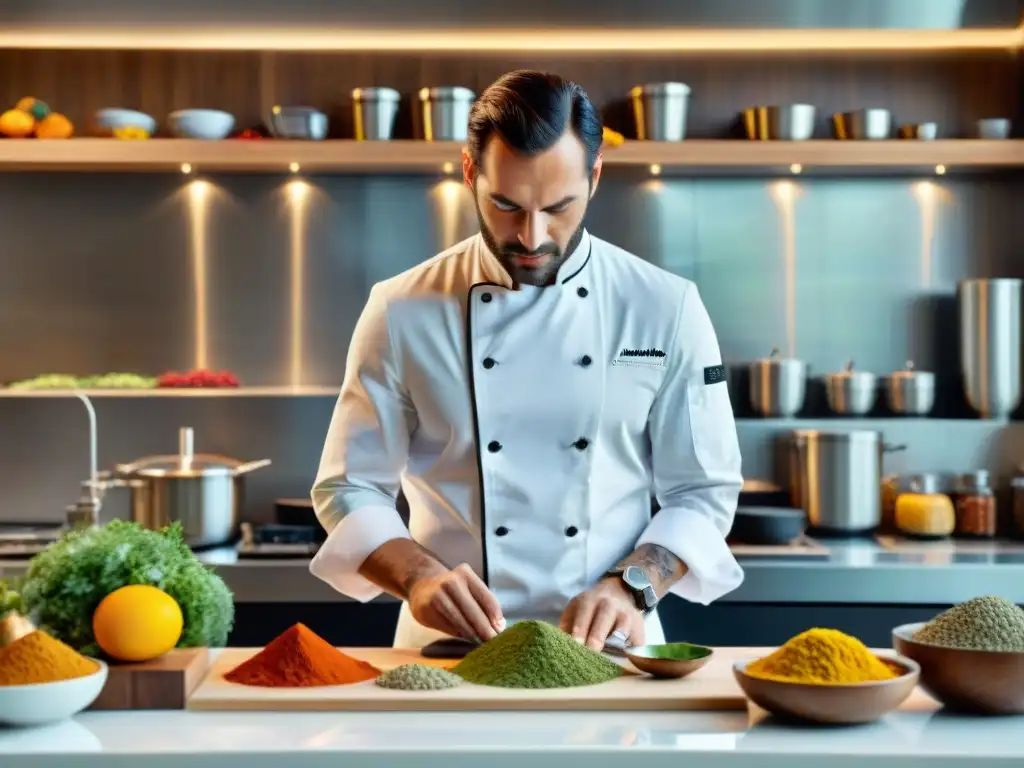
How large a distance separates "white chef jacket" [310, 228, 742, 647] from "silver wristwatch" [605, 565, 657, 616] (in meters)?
0.17

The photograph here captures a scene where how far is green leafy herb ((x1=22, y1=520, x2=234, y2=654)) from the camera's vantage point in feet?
5.71

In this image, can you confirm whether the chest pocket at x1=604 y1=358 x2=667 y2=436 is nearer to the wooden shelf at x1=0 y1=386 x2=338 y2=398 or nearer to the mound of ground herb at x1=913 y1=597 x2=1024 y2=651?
the mound of ground herb at x1=913 y1=597 x2=1024 y2=651

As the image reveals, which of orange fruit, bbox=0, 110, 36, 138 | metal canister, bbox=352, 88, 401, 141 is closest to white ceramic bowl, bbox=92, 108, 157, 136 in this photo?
orange fruit, bbox=0, 110, 36, 138

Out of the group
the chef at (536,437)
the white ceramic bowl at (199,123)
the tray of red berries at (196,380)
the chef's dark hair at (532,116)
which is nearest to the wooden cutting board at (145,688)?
the chef at (536,437)

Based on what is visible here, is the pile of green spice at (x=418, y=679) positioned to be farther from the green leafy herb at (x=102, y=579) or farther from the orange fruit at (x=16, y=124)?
the orange fruit at (x=16, y=124)

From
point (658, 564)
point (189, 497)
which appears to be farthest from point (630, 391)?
point (189, 497)

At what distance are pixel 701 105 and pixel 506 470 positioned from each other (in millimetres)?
2415

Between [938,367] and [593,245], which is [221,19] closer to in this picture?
[593,245]

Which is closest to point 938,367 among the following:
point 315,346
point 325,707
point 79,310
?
point 315,346

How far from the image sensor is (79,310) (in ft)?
14.1

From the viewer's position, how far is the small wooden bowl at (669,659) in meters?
1.70

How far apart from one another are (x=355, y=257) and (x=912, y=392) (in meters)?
1.86

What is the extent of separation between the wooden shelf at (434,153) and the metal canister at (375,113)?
0.06m

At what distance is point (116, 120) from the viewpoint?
4.02 m
